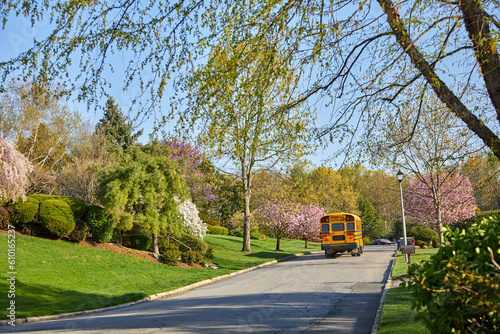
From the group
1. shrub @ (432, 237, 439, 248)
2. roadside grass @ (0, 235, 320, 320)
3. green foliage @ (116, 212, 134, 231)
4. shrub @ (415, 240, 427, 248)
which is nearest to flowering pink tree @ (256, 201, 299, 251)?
shrub @ (415, 240, 427, 248)

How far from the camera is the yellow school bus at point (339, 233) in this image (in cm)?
2745

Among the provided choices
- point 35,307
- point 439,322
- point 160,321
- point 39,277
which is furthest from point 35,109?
point 439,322

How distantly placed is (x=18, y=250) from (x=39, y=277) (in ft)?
8.97

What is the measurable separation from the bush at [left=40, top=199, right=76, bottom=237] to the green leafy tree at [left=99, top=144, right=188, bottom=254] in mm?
1722

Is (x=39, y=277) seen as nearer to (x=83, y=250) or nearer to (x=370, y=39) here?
(x=83, y=250)

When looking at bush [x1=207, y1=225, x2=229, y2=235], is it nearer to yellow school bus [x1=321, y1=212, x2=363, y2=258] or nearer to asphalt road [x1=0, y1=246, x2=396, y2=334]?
yellow school bus [x1=321, y1=212, x2=363, y2=258]

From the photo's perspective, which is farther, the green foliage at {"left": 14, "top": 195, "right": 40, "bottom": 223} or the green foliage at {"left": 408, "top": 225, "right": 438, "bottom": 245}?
the green foliage at {"left": 408, "top": 225, "right": 438, "bottom": 245}

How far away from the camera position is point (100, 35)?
6.59 m

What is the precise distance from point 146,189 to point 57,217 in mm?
4250

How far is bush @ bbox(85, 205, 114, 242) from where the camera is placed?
19.5 metres

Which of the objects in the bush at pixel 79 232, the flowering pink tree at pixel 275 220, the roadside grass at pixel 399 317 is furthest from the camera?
the flowering pink tree at pixel 275 220

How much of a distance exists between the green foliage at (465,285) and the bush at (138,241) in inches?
783

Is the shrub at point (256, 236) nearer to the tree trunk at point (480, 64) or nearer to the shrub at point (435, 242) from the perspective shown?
the shrub at point (435, 242)

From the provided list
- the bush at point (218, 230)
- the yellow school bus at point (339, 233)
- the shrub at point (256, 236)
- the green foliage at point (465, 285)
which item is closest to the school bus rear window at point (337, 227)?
the yellow school bus at point (339, 233)
